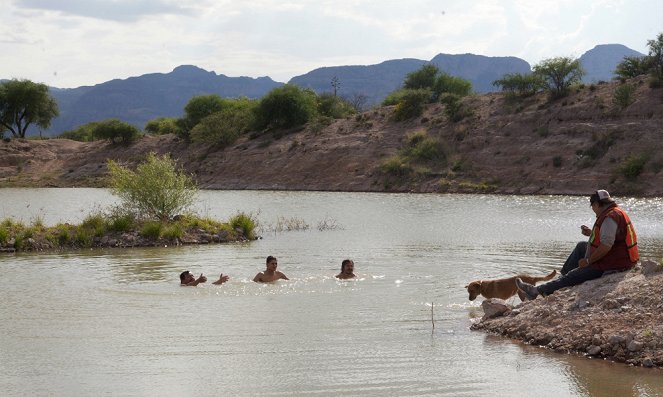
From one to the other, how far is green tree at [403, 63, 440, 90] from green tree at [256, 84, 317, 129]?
1389 cm

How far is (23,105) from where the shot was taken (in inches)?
3538

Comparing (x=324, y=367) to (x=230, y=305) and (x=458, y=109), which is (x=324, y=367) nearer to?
(x=230, y=305)

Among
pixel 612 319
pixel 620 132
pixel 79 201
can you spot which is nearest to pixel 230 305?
pixel 612 319

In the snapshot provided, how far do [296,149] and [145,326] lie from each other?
56.1 m

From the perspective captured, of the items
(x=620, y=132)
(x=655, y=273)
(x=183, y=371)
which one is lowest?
(x=183, y=371)

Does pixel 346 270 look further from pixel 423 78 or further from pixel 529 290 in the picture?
pixel 423 78

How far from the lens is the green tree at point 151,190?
25.6 meters

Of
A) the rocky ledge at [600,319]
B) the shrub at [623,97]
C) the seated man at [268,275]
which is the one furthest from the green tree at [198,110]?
the rocky ledge at [600,319]

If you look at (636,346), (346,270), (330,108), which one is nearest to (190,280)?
(346,270)

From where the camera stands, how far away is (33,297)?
581 inches

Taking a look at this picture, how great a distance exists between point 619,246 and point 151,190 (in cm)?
1728

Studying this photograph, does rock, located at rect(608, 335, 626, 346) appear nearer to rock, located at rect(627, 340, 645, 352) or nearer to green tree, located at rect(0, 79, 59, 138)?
rock, located at rect(627, 340, 645, 352)

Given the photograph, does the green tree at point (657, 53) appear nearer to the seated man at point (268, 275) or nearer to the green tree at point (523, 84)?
the green tree at point (523, 84)

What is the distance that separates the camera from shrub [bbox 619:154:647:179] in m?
47.5
